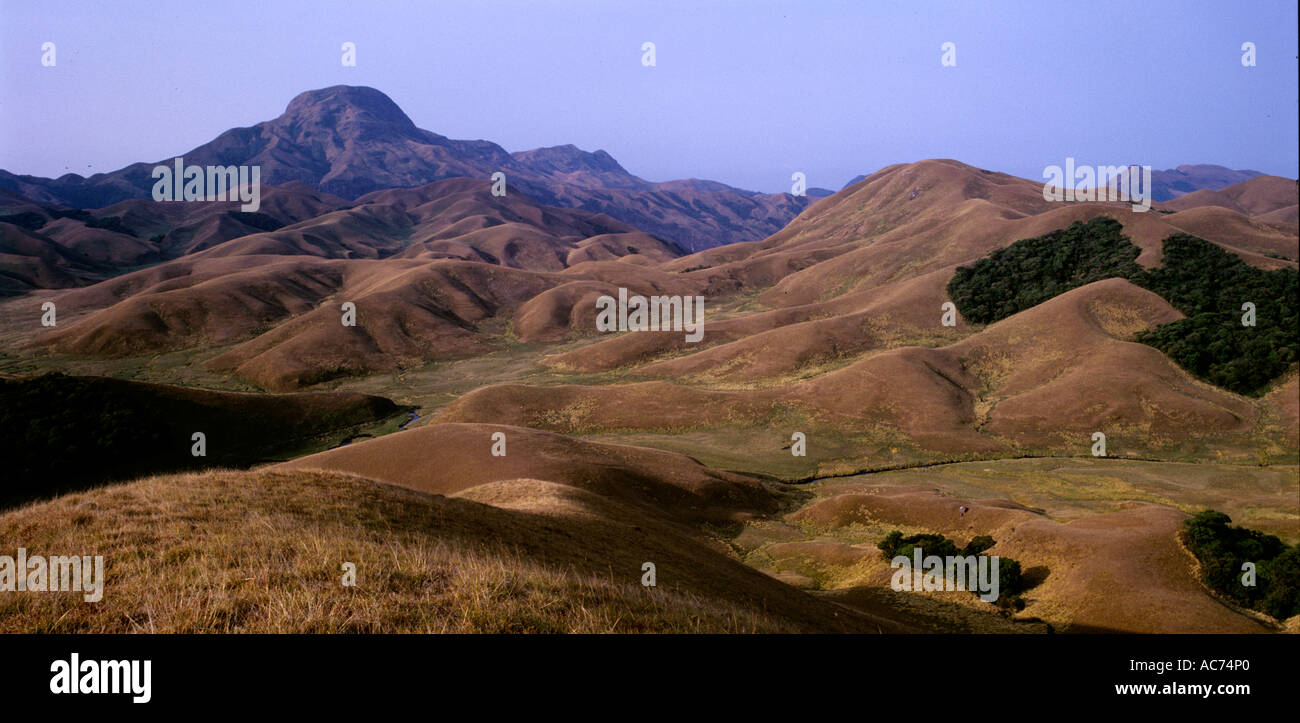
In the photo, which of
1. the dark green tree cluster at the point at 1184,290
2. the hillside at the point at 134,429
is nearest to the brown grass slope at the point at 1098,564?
the dark green tree cluster at the point at 1184,290

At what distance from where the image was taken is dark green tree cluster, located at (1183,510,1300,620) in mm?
27000

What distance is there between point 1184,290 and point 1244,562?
8734cm

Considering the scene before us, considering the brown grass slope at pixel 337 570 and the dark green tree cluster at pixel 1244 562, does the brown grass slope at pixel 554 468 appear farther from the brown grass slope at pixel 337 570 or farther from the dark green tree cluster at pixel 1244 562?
the dark green tree cluster at pixel 1244 562

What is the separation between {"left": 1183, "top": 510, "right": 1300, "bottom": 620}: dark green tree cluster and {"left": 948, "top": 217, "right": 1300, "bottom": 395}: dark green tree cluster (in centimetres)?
5641

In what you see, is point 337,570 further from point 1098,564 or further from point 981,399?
point 981,399

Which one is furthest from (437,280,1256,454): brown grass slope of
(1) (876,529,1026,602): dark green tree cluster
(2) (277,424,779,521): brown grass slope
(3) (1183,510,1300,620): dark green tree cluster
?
(3) (1183,510,1300,620): dark green tree cluster

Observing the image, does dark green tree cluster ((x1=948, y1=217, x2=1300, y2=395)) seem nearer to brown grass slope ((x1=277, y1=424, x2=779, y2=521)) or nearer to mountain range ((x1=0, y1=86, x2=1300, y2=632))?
mountain range ((x1=0, y1=86, x2=1300, y2=632))

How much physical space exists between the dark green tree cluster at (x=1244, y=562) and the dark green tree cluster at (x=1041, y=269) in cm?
8172

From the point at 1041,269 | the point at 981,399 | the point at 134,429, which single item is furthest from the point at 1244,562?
the point at 1041,269

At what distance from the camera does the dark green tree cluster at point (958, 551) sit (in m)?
29.7

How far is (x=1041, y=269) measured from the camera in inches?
4599
